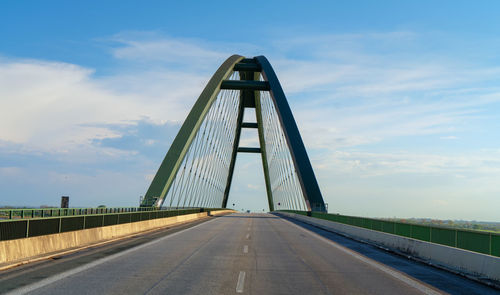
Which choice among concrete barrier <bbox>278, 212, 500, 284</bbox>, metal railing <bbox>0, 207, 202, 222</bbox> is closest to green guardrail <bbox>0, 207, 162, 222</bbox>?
metal railing <bbox>0, 207, 202, 222</bbox>

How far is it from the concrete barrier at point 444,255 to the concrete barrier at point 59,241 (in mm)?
11575

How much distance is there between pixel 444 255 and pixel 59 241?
11.8 meters

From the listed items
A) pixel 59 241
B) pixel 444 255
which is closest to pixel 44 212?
pixel 59 241

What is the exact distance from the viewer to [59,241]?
49.0 feet

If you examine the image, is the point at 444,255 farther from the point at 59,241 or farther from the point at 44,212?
the point at 44,212

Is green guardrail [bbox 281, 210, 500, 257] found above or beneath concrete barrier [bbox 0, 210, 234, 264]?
above

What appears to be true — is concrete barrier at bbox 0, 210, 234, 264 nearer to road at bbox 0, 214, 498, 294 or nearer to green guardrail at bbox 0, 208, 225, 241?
green guardrail at bbox 0, 208, 225, 241

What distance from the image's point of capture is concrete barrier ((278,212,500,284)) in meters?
11.4

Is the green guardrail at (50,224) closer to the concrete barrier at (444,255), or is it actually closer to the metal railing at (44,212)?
the metal railing at (44,212)

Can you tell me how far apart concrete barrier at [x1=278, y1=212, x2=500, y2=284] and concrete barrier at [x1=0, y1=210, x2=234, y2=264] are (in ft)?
38.0

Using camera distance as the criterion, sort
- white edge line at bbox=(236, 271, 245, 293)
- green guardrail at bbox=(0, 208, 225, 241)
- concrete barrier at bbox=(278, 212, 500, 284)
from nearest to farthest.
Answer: white edge line at bbox=(236, 271, 245, 293), concrete barrier at bbox=(278, 212, 500, 284), green guardrail at bbox=(0, 208, 225, 241)

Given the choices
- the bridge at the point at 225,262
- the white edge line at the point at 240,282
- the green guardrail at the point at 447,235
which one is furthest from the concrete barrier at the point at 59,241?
the green guardrail at the point at 447,235

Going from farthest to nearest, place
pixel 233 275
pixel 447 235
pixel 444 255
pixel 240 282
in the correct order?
pixel 447 235
pixel 444 255
pixel 233 275
pixel 240 282

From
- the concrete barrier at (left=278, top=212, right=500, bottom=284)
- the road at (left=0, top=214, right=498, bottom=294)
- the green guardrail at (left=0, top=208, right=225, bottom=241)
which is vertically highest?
the green guardrail at (left=0, top=208, right=225, bottom=241)
